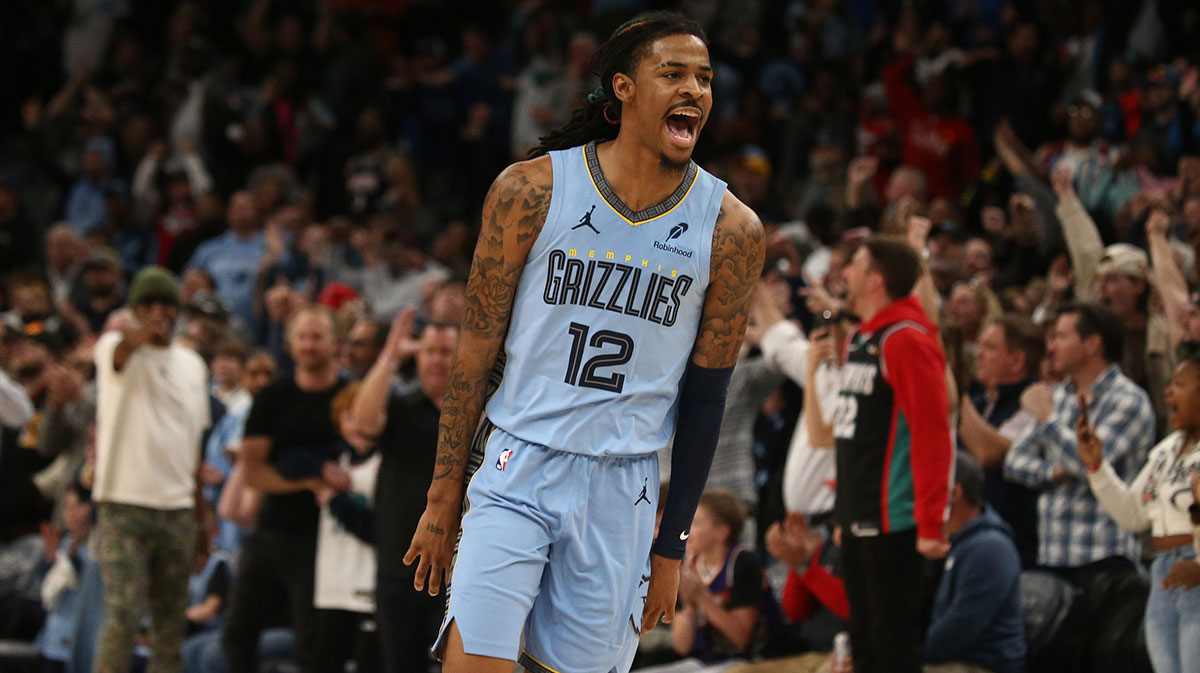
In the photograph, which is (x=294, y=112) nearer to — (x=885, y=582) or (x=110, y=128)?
(x=110, y=128)

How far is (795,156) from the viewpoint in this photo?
1211 centimetres

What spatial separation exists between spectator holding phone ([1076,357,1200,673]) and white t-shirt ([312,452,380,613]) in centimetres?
351

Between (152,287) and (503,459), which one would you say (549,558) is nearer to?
(503,459)

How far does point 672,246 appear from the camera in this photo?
3.84m

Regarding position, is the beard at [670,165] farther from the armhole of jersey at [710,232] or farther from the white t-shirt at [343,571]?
the white t-shirt at [343,571]

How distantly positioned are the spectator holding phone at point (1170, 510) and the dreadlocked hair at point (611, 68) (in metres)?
2.70

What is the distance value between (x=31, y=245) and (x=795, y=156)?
7361 mm

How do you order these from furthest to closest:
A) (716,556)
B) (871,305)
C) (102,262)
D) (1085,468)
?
(102,262), (716,556), (1085,468), (871,305)

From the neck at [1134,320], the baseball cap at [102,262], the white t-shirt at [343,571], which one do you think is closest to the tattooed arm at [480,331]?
the white t-shirt at [343,571]

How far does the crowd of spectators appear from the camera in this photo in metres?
6.55

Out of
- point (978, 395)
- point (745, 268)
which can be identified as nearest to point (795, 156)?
point (978, 395)

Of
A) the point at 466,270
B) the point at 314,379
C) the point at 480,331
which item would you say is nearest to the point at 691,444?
the point at 480,331

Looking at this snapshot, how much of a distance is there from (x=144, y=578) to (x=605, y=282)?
4.53 m

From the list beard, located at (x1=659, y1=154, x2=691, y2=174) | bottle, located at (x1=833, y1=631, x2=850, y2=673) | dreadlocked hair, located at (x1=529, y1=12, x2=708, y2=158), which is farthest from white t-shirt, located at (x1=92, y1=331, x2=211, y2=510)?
beard, located at (x1=659, y1=154, x2=691, y2=174)
